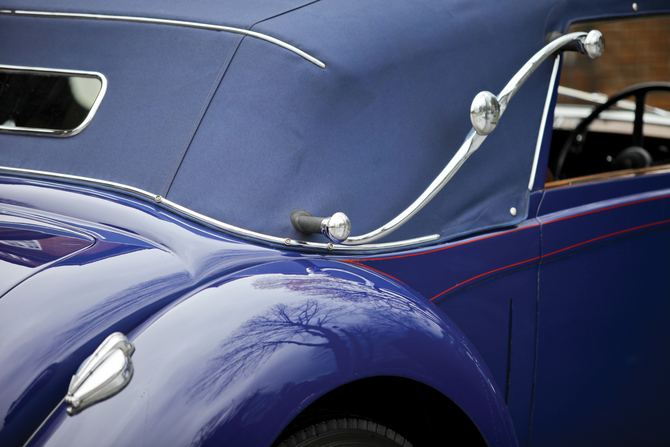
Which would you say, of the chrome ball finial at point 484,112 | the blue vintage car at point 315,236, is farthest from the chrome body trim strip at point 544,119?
the chrome ball finial at point 484,112

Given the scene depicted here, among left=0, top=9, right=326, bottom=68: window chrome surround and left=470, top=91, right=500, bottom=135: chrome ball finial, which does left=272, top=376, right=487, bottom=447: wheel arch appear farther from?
left=0, top=9, right=326, bottom=68: window chrome surround

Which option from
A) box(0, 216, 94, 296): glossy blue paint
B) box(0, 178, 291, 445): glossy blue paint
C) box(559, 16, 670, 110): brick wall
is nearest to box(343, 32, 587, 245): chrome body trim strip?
box(0, 178, 291, 445): glossy blue paint

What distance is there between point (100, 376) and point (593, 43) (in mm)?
1657

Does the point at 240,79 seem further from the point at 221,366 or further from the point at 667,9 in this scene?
the point at 667,9

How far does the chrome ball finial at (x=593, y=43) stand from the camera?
1.91 m

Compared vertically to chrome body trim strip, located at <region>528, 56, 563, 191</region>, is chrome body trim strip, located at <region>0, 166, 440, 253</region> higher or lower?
lower

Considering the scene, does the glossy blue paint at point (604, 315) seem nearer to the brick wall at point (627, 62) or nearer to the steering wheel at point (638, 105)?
the steering wheel at point (638, 105)

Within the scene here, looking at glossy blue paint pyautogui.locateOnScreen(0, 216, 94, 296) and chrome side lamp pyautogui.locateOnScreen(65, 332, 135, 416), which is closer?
chrome side lamp pyautogui.locateOnScreen(65, 332, 135, 416)

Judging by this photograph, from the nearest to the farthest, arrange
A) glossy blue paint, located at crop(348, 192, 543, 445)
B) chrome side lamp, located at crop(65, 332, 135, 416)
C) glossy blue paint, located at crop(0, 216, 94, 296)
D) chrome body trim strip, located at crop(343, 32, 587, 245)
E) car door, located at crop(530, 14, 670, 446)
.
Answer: chrome side lamp, located at crop(65, 332, 135, 416) → glossy blue paint, located at crop(0, 216, 94, 296) → chrome body trim strip, located at crop(343, 32, 587, 245) → glossy blue paint, located at crop(348, 192, 543, 445) → car door, located at crop(530, 14, 670, 446)

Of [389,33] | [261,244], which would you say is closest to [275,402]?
[261,244]

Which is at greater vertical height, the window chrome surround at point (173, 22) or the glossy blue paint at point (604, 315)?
the window chrome surround at point (173, 22)

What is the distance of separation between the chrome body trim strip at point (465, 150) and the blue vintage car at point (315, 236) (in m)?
0.01

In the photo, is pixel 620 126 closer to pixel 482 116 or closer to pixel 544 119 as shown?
pixel 544 119

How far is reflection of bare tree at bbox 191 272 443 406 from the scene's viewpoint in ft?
3.73
